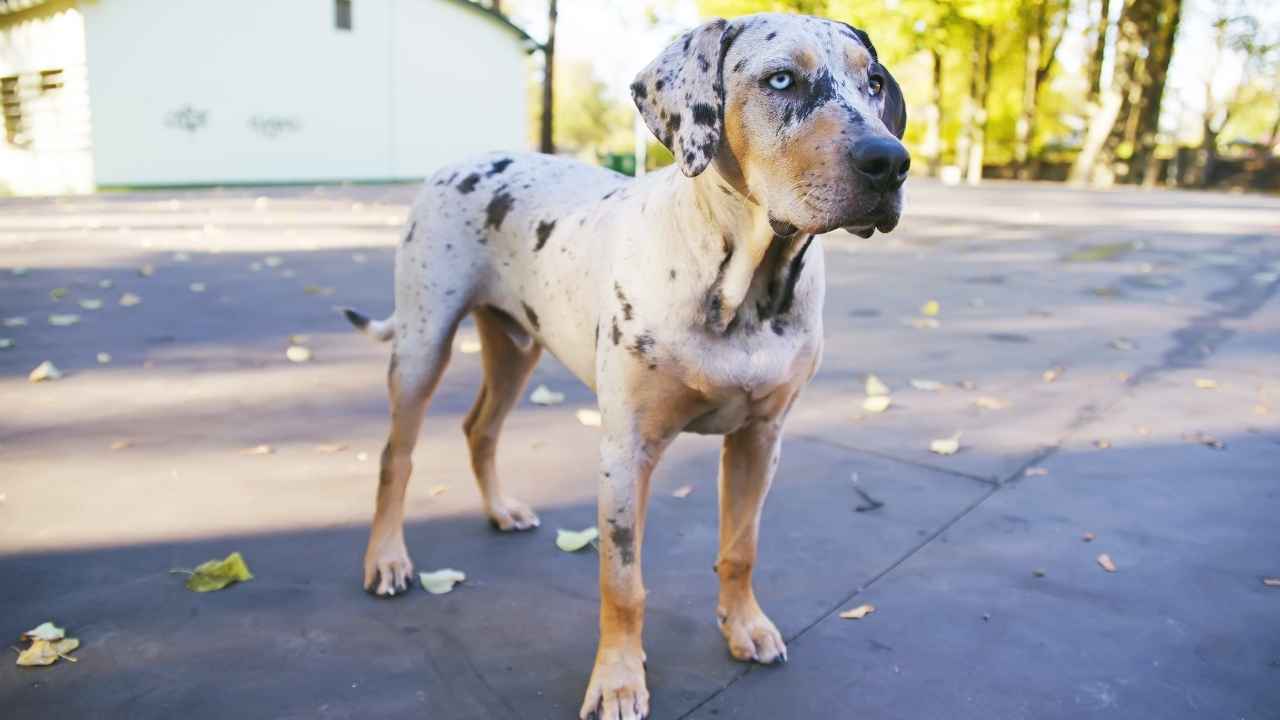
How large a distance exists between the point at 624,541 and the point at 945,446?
8.18 ft

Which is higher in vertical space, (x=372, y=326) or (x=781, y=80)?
(x=781, y=80)

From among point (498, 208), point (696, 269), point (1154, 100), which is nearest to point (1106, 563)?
point (696, 269)

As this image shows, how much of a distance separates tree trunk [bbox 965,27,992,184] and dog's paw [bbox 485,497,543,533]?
33177 millimetres

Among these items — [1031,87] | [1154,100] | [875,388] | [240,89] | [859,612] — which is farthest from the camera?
[1031,87]

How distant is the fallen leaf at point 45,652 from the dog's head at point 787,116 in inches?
87.7

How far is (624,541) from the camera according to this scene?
2.40 metres

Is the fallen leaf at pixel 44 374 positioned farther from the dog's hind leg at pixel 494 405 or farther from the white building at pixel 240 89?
the white building at pixel 240 89

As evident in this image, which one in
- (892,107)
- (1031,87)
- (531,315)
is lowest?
(531,315)

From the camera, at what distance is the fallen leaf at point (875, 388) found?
17.3 ft

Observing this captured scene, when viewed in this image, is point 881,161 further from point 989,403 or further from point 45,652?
point 989,403

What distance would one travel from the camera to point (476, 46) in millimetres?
26703

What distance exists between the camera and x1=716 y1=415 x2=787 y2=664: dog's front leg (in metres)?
2.59

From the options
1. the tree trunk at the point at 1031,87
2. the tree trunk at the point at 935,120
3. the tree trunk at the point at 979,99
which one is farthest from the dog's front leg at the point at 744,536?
the tree trunk at the point at 935,120

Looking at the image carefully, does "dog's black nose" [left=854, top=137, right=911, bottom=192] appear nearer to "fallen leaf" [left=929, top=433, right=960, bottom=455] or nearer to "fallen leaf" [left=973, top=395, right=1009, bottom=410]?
"fallen leaf" [left=929, top=433, right=960, bottom=455]
